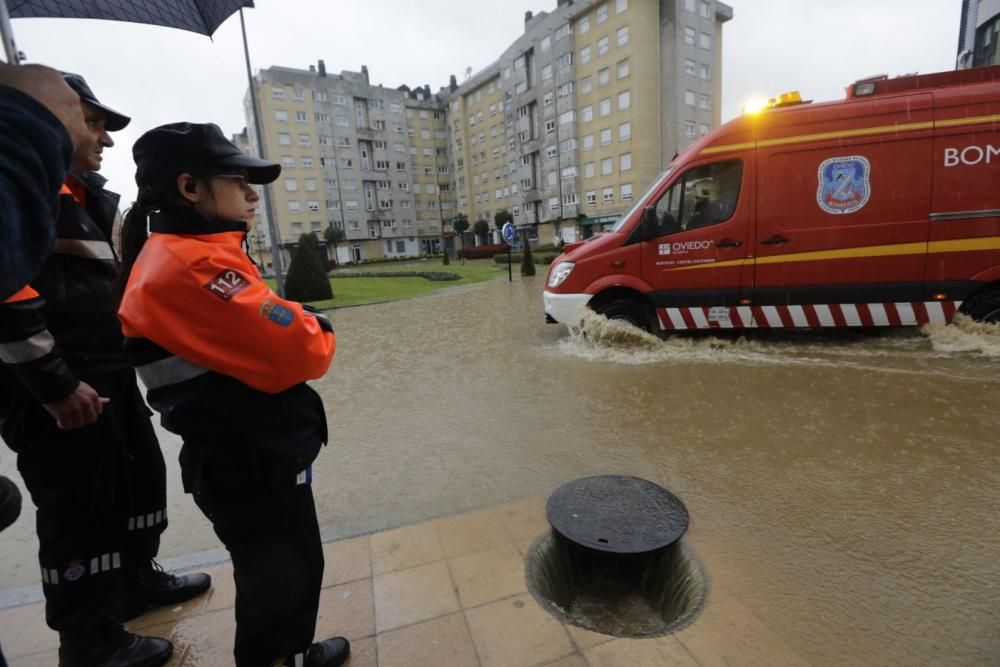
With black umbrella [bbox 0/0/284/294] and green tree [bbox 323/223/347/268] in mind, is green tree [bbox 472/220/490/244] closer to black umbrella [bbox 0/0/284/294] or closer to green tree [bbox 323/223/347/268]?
green tree [bbox 323/223/347/268]

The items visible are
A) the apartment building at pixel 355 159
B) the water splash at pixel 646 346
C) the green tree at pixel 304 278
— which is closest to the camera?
the water splash at pixel 646 346

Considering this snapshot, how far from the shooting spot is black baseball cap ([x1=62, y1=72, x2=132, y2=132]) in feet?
6.51

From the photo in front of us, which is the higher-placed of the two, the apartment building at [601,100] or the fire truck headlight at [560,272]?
Answer: the apartment building at [601,100]

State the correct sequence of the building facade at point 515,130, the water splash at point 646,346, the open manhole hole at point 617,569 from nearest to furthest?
the open manhole hole at point 617,569 → the water splash at point 646,346 → the building facade at point 515,130

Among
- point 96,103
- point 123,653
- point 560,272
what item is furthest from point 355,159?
point 123,653

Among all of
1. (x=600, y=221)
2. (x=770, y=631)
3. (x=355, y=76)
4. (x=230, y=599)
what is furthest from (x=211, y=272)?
(x=355, y=76)

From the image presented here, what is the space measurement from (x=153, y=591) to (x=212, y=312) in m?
1.74

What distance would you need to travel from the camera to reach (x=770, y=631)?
1.83 metres

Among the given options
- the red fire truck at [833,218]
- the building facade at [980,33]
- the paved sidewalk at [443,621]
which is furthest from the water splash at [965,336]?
the building facade at [980,33]

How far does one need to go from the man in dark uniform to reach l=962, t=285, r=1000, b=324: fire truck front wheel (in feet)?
25.2

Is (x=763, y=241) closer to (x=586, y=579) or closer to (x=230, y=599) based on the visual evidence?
(x=586, y=579)

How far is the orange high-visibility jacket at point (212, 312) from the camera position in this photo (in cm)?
130

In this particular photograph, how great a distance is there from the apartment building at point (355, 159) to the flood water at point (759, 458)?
49796mm

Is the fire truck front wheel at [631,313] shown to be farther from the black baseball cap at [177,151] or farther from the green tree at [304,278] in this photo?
the green tree at [304,278]
